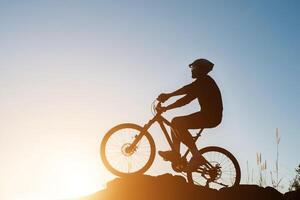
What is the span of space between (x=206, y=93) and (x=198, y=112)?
0.55 m

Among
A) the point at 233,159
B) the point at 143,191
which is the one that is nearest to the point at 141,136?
the point at 143,191

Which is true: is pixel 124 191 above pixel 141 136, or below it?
below

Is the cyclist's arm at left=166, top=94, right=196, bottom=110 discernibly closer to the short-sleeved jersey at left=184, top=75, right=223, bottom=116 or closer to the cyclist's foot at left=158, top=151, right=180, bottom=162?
the short-sleeved jersey at left=184, top=75, right=223, bottom=116

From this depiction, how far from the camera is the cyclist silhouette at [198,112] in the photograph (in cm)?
1073

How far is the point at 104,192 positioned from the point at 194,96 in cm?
346

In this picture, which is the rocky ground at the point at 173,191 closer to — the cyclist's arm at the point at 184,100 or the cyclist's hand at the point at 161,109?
the cyclist's hand at the point at 161,109

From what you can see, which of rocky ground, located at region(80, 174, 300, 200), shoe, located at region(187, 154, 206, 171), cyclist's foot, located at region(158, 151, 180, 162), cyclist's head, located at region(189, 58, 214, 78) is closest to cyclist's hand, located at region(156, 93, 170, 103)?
cyclist's head, located at region(189, 58, 214, 78)

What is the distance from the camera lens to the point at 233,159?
38.4ft

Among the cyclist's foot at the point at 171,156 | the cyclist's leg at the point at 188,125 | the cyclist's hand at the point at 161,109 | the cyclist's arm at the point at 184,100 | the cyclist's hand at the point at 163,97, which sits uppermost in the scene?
the cyclist's hand at the point at 163,97

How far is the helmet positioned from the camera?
10867mm

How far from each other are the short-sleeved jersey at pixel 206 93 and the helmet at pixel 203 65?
20cm

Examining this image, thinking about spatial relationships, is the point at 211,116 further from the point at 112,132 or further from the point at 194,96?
the point at 112,132

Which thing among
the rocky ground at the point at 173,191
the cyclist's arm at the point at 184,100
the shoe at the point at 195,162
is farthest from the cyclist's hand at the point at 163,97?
the rocky ground at the point at 173,191

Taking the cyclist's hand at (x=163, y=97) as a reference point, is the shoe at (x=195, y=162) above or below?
below
